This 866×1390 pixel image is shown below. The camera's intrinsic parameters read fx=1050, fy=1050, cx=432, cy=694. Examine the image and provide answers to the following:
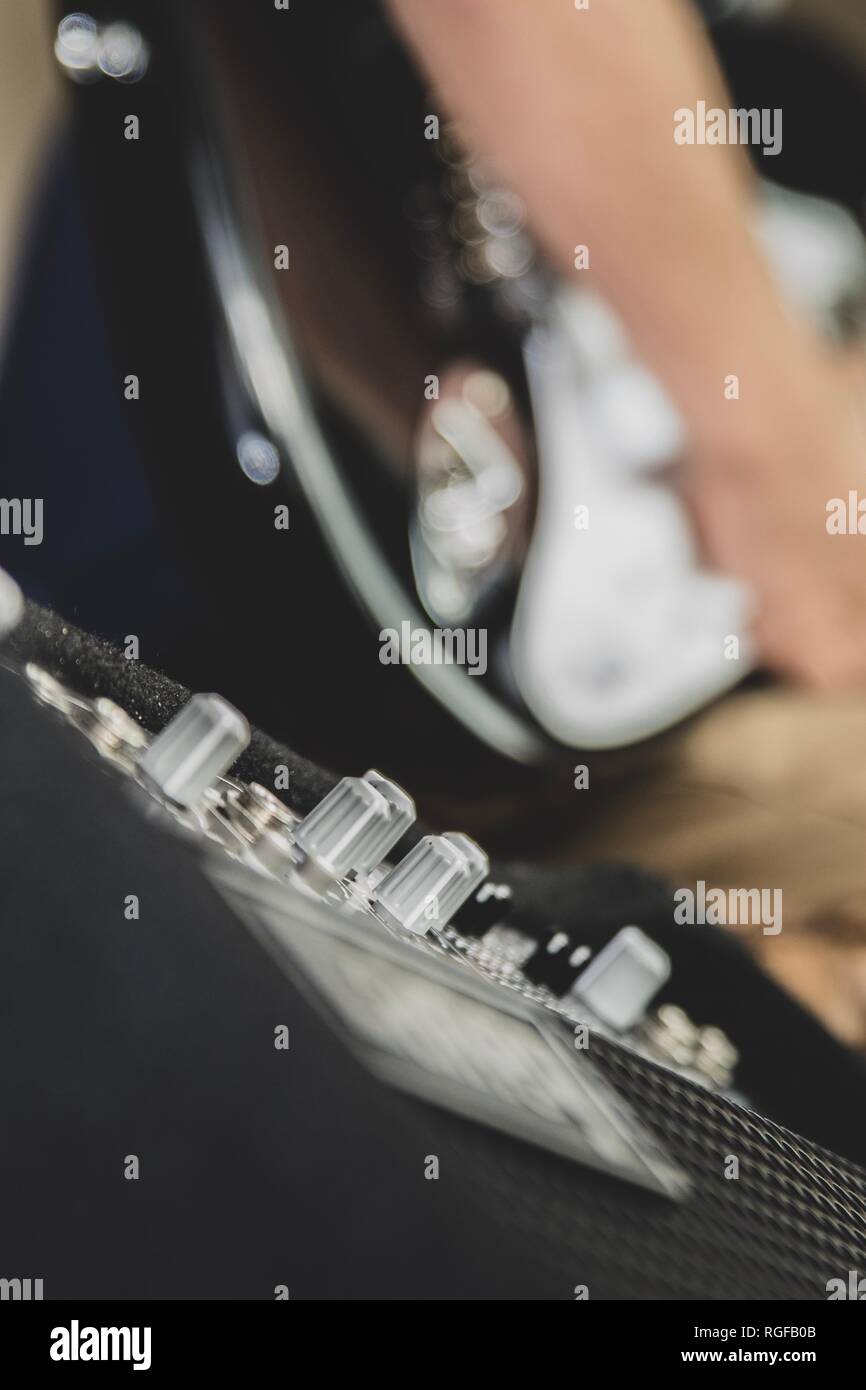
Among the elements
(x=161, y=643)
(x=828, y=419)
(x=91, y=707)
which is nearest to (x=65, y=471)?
(x=161, y=643)

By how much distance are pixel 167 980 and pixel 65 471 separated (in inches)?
20.4

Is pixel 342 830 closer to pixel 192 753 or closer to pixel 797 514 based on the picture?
pixel 192 753

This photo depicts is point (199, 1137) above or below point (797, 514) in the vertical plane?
below

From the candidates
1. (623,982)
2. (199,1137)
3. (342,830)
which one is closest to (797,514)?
(623,982)

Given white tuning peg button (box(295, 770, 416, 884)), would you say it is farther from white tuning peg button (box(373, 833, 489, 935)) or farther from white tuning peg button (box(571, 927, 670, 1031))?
white tuning peg button (box(571, 927, 670, 1031))

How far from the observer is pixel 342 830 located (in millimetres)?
395

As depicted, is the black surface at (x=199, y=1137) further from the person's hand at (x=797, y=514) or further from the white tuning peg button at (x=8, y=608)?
the person's hand at (x=797, y=514)

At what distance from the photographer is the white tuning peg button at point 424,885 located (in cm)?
41

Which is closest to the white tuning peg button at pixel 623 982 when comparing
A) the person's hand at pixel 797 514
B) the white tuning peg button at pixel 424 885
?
the white tuning peg button at pixel 424 885

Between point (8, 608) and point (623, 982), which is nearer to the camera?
point (8, 608)

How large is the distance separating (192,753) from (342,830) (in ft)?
0.21

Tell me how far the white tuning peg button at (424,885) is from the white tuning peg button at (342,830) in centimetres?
2

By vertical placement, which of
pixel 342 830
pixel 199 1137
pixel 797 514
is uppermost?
pixel 797 514

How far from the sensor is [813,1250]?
420 mm
